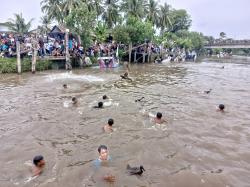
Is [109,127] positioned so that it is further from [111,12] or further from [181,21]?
[181,21]

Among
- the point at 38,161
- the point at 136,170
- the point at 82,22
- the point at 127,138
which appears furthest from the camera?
the point at 82,22

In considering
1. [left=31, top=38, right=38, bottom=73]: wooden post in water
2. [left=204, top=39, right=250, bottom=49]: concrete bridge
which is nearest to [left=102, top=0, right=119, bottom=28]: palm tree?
[left=31, top=38, right=38, bottom=73]: wooden post in water

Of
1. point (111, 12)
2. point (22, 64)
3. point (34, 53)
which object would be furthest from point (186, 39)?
point (34, 53)

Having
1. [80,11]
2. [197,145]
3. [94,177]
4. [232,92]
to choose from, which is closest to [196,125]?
[197,145]

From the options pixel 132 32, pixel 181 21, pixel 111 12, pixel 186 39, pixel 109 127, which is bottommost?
pixel 109 127

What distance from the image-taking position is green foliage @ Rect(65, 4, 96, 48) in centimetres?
2931

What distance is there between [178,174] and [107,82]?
14855 millimetres

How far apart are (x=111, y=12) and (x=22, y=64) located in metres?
26.6

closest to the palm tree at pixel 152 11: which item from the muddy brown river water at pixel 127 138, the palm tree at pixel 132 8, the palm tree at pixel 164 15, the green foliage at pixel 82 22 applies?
the palm tree at pixel 164 15

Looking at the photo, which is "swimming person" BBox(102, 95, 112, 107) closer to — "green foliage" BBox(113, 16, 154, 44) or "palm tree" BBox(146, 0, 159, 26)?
"green foliage" BBox(113, 16, 154, 44)

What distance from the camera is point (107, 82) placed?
2175cm

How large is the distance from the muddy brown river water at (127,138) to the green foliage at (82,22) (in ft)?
45.1

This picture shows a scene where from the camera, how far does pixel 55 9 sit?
1825 inches

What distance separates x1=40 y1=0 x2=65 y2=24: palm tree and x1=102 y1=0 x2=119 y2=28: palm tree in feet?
25.4
